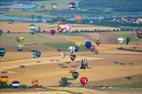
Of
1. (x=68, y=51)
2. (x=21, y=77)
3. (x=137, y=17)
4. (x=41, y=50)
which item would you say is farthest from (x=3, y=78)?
(x=137, y=17)

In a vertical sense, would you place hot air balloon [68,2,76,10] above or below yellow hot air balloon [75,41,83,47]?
above

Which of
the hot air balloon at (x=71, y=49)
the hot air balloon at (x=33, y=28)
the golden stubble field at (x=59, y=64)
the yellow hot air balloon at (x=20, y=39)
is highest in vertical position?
the hot air balloon at (x=33, y=28)

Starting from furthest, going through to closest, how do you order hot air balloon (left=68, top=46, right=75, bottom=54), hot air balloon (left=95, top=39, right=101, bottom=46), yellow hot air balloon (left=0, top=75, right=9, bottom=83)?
hot air balloon (left=95, top=39, right=101, bottom=46) < hot air balloon (left=68, top=46, right=75, bottom=54) < yellow hot air balloon (left=0, top=75, right=9, bottom=83)

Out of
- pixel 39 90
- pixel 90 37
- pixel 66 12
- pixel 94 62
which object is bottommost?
pixel 39 90

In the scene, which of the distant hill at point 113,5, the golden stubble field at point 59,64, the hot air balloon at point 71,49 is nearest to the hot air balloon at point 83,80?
the golden stubble field at point 59,64

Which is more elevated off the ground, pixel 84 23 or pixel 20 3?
pixel 20 3

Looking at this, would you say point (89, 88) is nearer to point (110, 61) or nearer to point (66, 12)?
point (110, 61)

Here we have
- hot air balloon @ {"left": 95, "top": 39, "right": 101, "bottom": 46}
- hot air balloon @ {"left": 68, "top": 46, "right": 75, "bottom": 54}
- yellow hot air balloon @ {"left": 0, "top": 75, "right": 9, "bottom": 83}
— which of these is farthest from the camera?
hot air balloon @ {"left": 95, "top": 39, "right": 101, "bottom": 46}

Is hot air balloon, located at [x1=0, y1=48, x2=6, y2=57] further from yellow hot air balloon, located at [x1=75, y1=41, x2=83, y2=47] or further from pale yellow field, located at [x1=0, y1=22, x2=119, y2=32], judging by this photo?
yellow hot air balloon, located at [x1=75, y1=41, x2=83, y2=47]

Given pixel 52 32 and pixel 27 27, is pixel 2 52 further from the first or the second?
→ pixel 52 32

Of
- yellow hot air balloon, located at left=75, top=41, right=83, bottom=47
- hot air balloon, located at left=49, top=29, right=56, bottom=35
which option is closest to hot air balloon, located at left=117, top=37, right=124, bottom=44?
yellow hot air balloon, located at left=75, top=41, right=83, bottom=47

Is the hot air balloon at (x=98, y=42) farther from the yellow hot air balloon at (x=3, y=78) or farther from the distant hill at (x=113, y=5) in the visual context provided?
the yellow hot air balloon at (x=3, y=78)
